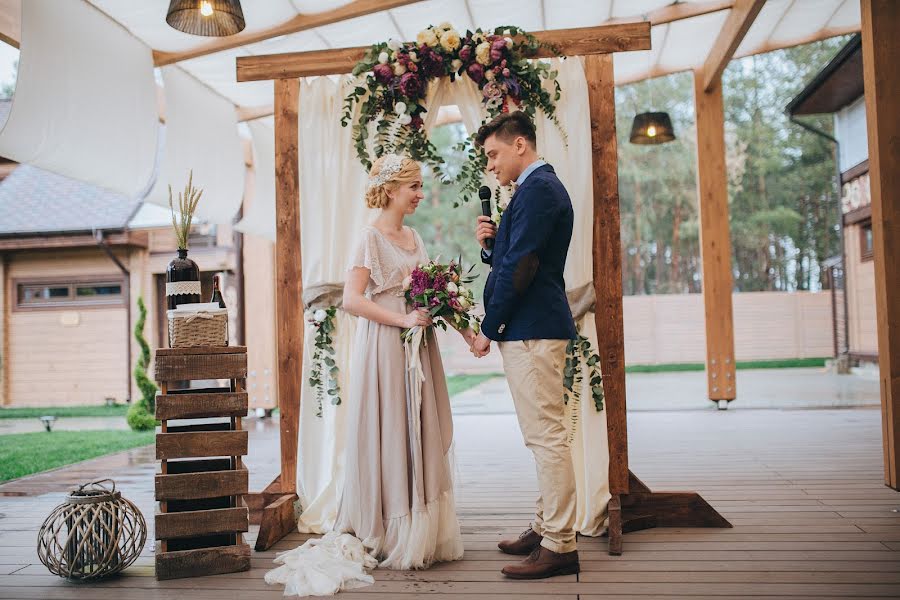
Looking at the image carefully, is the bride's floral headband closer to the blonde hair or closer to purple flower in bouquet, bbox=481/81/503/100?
the blonde hair

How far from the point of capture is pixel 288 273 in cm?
399

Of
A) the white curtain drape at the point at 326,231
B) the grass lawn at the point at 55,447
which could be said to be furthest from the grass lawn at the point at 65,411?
the white curtain drape at the point at 326,231

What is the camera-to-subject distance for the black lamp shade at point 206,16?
3.94 metres

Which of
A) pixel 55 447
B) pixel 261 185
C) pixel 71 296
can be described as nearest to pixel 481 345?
pixel 55 447

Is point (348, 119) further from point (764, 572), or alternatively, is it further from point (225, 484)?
point (764, 572)

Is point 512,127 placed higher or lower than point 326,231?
higher

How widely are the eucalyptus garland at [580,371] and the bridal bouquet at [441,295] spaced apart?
68cm

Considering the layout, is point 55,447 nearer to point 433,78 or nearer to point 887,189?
point 433,78

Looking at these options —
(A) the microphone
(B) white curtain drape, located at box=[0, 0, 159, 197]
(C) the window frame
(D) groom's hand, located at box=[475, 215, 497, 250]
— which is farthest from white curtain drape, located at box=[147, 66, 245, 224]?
(C) the window frame

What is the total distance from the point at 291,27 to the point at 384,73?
242 centimetres

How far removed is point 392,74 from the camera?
12.3 feet

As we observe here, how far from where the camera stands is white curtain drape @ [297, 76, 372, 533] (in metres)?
3.81

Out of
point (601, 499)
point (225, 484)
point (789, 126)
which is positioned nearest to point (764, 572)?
point (601, 499)

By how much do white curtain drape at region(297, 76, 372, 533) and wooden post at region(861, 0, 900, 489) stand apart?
282cm
